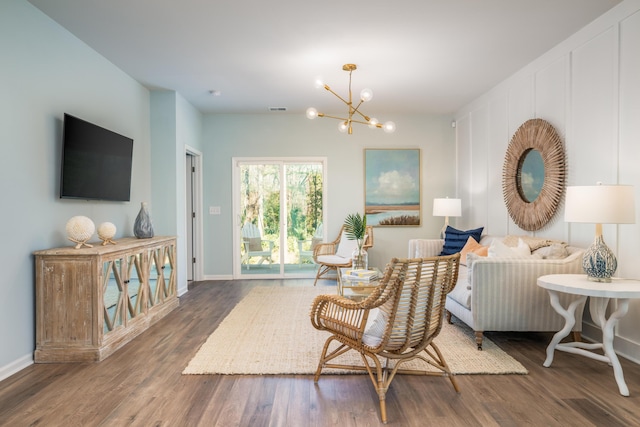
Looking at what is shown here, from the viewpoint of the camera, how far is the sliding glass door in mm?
6438

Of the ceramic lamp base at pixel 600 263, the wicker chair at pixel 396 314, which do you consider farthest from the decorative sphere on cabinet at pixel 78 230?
the ceramic lamp base at pixel 600 263

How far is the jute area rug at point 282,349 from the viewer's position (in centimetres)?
277

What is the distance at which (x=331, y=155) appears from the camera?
647cm

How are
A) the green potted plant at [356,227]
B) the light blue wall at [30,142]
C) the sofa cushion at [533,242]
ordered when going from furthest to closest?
1. the green potted plant at [356,227]
2. the sofa cushion at [533,242]
3. the light blue wall at [30,142]

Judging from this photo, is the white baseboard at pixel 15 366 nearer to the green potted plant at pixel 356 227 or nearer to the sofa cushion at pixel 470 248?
the green potted plant at pixel 356 227

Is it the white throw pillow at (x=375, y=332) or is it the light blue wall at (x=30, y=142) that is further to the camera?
Answer: the light blue wall at (x=30, y=142)

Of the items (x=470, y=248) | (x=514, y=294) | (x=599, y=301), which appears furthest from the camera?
(x=470, y=248)

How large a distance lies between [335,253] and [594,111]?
13.0 feet

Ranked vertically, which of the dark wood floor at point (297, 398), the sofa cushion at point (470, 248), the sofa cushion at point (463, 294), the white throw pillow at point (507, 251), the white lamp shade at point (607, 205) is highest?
the white lamp shade at point (607, 205)

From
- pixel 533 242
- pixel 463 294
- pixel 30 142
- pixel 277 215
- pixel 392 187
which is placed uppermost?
pixel 30 142

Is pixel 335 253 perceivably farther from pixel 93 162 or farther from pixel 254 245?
pixel 93 162

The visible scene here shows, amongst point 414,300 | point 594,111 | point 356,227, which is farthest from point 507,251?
point 356,227

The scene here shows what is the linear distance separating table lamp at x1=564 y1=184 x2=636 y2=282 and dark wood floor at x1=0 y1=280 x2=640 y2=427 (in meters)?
0.72

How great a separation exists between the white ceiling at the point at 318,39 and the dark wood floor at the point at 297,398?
269cm
